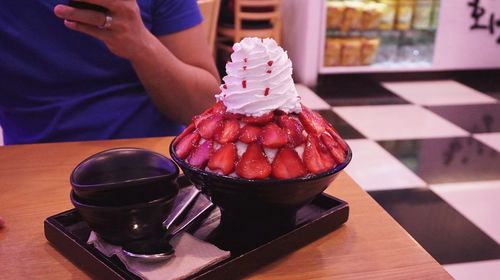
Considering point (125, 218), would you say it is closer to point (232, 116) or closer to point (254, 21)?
point (232, 116)

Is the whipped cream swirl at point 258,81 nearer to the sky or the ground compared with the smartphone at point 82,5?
nearer to the ground

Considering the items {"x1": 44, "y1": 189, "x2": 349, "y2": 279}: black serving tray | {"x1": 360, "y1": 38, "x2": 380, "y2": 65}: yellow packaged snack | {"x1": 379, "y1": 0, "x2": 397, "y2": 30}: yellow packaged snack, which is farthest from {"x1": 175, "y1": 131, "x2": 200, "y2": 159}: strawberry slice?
{"x1": 379, "y1": 0, "x2": 397, "y2": 30}: yellow packaged snack

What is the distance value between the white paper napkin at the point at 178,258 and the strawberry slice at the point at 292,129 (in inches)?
7.1

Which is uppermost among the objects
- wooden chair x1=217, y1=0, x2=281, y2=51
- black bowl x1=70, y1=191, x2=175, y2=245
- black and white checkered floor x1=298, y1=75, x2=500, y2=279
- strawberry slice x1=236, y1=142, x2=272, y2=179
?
strawberry slice x1=236, y1=142, x2=272, y2=179

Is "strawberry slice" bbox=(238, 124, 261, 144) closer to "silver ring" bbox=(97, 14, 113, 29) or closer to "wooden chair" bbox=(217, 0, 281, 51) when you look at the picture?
"silver ring" bbox=(97, 14, 113, 29)

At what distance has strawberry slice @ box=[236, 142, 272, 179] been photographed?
729mm

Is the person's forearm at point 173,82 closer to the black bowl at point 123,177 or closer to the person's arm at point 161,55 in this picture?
the person's arm at point 161,55

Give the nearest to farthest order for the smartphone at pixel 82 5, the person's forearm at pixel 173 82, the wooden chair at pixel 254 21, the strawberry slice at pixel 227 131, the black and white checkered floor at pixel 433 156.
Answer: the strawberry slice at pixel 227 131 → the smartphone at pixel 82 5 → the person's forearm at pixel 173 82 → the black and white checkered floor at pixel 433 156 → the wooden chair at pixel 254 21

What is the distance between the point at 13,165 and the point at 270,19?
3.62 meters

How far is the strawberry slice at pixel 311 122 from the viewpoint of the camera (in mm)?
809

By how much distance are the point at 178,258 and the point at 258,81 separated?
0.94 ft

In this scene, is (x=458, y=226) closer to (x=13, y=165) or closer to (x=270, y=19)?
(x=13, y=165)

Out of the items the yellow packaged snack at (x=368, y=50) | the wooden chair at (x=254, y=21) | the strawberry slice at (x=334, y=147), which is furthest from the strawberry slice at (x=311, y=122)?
the yellow packaged snack at (x=368, y=50)

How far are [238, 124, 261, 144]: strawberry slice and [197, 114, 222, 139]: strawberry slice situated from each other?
0.14 feet
